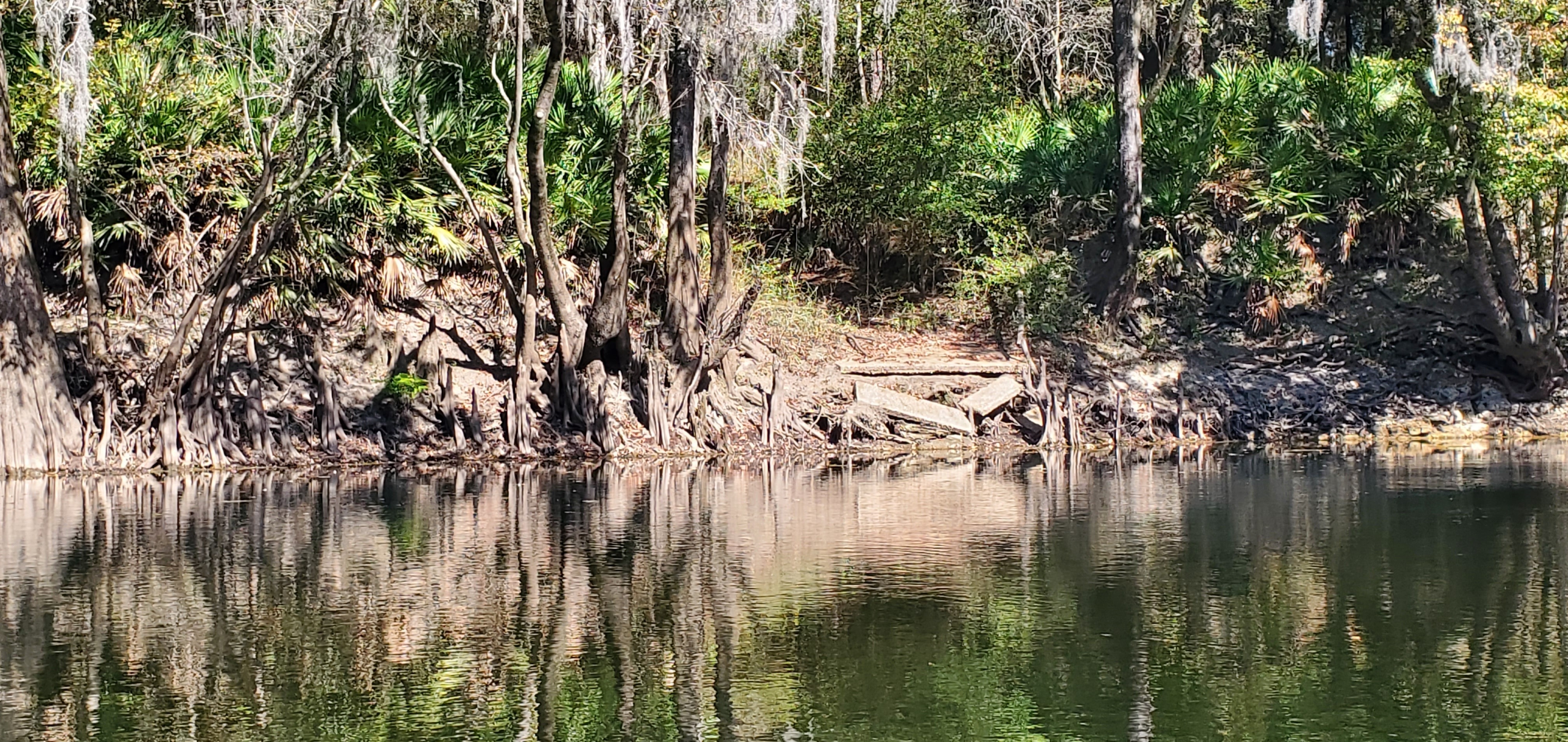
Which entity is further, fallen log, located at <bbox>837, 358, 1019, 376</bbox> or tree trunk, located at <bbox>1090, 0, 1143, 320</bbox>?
tree trunk, located at <bbox>1090, 0, 1143, 320</bbox>

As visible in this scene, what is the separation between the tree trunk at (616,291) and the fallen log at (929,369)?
364 centimetres

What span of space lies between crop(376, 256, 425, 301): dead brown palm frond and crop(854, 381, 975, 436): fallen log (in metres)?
6.23

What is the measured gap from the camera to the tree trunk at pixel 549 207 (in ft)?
64.4

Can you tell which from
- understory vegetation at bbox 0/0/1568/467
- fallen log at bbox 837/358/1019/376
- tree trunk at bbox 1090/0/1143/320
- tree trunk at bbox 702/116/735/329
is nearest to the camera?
understory vegetation at bbox 0/0/1568/467

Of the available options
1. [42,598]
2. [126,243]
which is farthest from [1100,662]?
[126,243]

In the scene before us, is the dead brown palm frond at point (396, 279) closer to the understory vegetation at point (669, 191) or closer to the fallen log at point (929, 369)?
the understory vegetation at point (669, 191)

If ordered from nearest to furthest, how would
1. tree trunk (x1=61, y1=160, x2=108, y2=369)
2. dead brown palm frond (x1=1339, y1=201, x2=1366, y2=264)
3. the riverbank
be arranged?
tree trunk (x1=61, y1=160, x2=108, y2=369)
the riverbank
dead brown palm frond (x1=1339, y1=201, x2=1366, y2=264)

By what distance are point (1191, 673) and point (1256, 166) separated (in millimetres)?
20650

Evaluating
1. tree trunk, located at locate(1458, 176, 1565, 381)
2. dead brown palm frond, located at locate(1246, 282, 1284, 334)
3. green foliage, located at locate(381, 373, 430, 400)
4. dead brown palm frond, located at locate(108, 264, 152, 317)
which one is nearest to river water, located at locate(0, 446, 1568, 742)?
green foliage, located at locate(381, 373, 430, 400)

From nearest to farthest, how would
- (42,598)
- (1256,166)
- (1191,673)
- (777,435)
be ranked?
(1191,673) < (42,598) < (777,435) < (1256,166)

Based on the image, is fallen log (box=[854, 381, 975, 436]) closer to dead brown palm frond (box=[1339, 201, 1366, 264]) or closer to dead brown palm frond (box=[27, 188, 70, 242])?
dead brown palm frond (box=[1339, 201, 1366, 264])

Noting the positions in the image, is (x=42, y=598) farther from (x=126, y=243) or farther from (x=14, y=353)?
(x=126, y=243)

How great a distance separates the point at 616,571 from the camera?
1118cm

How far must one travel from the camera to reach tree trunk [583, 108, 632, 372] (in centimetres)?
2173
